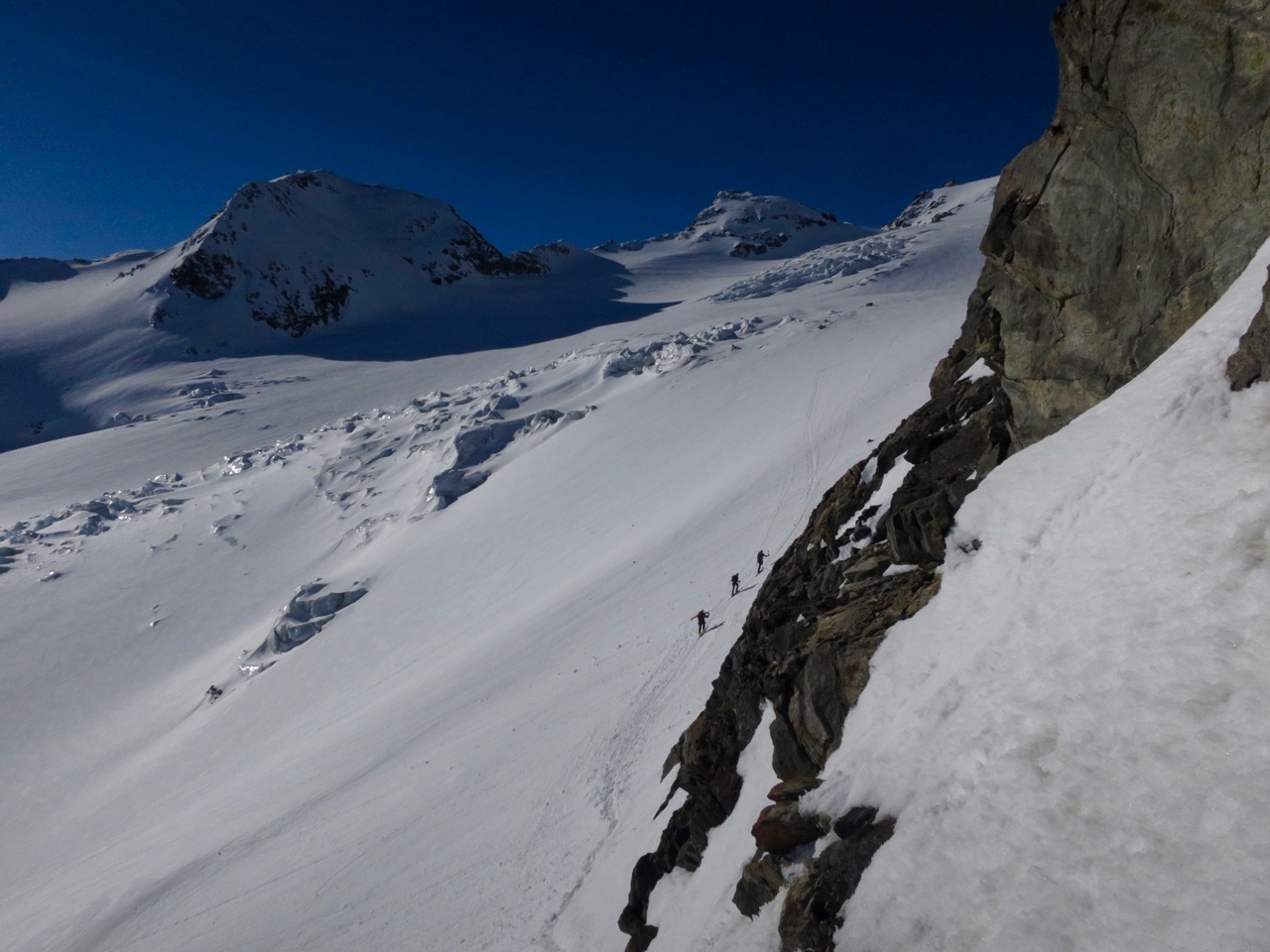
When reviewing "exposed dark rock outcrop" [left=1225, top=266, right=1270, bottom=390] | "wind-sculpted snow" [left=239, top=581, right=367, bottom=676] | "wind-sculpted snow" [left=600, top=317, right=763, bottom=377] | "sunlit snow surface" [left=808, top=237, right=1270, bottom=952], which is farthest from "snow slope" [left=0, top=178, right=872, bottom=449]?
"exposed dark rock outcrop" [left=1225, top=266, right=1270, bottom=390]

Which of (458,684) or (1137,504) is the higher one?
(1137,504)

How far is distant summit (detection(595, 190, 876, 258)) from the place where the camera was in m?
142

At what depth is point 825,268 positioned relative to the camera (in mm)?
79438

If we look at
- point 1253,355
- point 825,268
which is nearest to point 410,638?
point 1253,355

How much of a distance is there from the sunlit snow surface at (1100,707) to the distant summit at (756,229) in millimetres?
139635

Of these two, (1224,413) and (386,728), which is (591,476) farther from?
(1224,413)

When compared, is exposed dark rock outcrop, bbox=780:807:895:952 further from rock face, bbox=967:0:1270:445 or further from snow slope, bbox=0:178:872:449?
snow slope, bbox=0:178:872:449

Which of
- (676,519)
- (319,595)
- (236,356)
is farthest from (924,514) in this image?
(236,356)

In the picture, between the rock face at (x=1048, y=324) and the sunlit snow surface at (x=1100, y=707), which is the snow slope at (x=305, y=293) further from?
the sunlit snow surface at (x=1100, y=707)

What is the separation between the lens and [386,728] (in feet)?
66.5

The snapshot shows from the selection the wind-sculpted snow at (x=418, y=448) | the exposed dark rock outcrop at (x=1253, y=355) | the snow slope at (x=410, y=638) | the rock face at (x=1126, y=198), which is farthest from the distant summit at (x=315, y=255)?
the exposed dark rock outcrop at (x=1253, y=355)

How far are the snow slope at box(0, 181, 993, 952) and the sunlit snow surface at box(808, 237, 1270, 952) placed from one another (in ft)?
10.7

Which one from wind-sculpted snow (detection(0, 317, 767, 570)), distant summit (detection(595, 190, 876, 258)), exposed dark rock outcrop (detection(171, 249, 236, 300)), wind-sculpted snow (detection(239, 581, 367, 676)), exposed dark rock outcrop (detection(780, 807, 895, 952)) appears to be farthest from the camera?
distant summit (detection(595, 190, 876, 258))

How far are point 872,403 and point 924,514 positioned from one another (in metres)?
21.7
